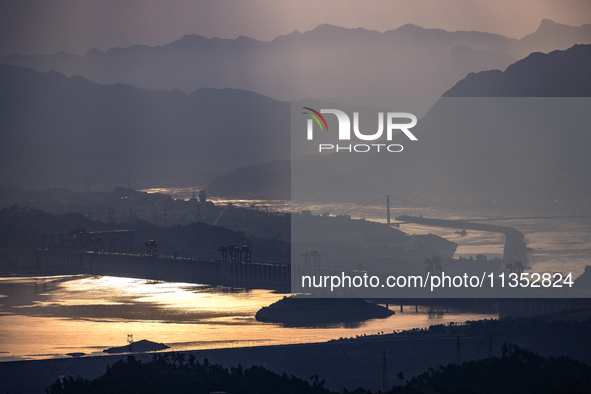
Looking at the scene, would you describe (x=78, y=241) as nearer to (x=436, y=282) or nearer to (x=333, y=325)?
(x=436, y=282)

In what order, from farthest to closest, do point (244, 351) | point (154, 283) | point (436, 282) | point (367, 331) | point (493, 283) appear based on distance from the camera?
1. point (154, 283)
2. point (436, 282)
3. point (493, 283)
4. point (367, 331)
5. point (244, 351)

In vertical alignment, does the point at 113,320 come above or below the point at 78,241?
below

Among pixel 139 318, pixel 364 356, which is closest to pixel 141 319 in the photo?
pixel 139 318

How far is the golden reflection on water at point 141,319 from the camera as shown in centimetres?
7756

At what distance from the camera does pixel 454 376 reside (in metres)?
45.5

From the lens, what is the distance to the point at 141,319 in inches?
3925

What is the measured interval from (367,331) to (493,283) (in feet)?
156

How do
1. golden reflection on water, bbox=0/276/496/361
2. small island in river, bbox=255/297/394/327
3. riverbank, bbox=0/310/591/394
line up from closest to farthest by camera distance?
riverbank, bbox=0/310/591/394
golden reflection on water, bbox=0/276/496/361
small island in river, bbox=255/297/394/327

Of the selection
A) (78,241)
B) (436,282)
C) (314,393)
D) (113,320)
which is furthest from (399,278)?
(314,393)

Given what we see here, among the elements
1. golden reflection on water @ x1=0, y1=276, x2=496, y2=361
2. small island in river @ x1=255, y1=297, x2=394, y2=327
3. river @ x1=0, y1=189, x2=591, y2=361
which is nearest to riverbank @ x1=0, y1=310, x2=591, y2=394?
golden reflection on water @ x1=0, y1=276, x2=496, y2=361

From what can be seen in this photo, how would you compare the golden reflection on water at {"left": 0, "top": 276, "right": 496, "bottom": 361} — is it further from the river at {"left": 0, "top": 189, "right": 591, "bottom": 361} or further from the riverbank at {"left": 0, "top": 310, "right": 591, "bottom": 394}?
the riverbank at {"left": 0, "top": 310, "right": 591, "bottom": 394}

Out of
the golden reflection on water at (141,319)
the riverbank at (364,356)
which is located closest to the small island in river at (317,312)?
the golden reflection on water at (141,319)

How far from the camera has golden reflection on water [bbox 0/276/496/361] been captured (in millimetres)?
77562

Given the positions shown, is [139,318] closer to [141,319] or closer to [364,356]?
[141,319]
